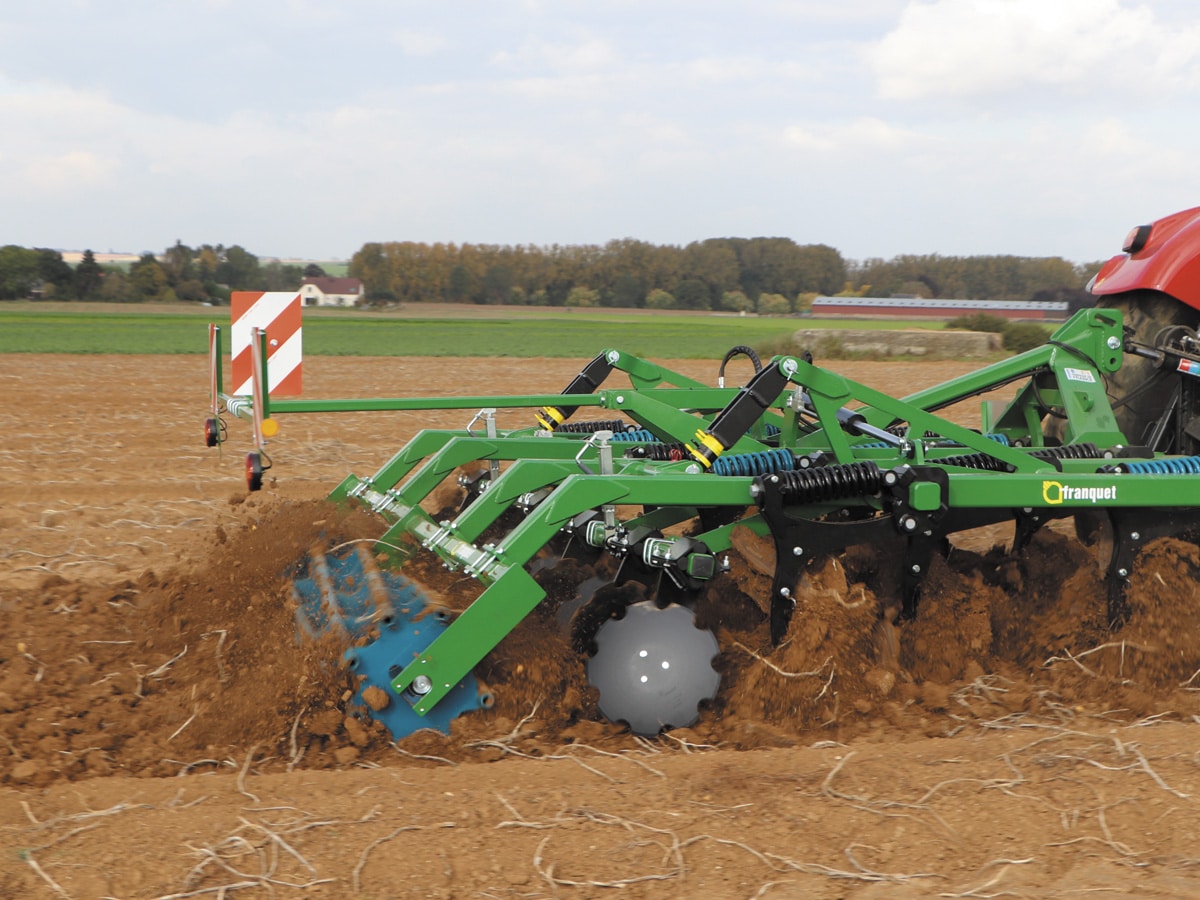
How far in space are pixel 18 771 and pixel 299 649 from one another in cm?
87

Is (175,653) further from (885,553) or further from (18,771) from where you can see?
(885,553)

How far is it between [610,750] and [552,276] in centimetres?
6176

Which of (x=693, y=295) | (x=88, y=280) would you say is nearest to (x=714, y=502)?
→ (x=693, y=295)

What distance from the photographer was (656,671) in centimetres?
361

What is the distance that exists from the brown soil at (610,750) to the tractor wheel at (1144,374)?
3.09ft

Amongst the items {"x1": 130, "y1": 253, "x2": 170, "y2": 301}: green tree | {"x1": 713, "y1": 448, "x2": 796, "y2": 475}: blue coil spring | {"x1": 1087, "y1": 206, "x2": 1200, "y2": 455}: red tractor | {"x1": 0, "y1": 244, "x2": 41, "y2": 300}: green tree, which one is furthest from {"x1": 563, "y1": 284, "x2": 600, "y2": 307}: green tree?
{"x1": 713, "y1": 448, "x2": 796, "y2": 475}: blue coil spring

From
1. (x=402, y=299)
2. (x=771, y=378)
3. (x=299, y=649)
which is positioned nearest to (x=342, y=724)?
(x=299, y=649)

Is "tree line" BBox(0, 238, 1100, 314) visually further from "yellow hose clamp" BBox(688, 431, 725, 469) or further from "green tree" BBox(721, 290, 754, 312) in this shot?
"yellow hose clamp" BBox(688, 431, 725, 469)

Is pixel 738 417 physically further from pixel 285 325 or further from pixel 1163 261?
pixel 1163 261

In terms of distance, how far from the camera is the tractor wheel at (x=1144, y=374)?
5.05m

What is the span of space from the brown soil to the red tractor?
3.05 ft

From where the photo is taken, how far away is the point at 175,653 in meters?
4.29

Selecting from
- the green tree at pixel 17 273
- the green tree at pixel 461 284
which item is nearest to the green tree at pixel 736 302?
the green tree at pixel 461 284

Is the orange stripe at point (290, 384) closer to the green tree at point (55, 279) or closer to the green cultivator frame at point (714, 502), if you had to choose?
the green cultivator frame at point (714, 502)
